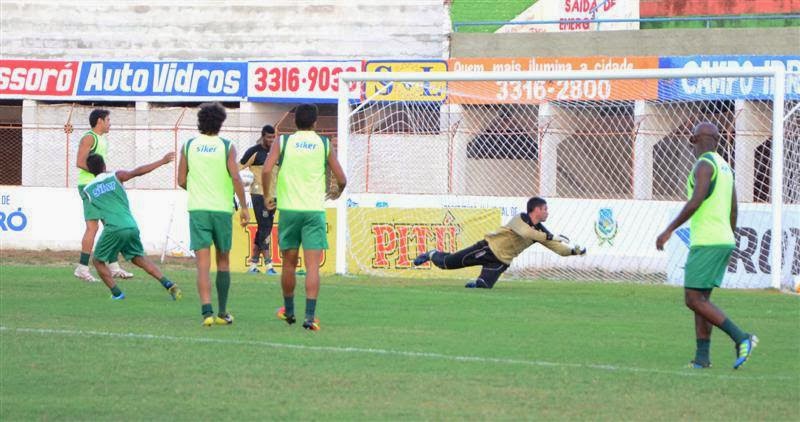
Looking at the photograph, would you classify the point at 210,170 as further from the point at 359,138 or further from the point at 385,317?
the point at 359,138

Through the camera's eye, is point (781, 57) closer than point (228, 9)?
Yes

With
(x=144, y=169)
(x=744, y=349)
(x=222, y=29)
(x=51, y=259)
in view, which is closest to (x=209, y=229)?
(x=144, y=169)

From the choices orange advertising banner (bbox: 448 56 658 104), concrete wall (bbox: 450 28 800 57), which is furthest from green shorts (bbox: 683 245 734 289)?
concrete wall (bbox: 450 28 800 57)

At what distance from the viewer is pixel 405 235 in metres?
20.6

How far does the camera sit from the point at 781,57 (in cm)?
2781

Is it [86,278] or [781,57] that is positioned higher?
[781,57]

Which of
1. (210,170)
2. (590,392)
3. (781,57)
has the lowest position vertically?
(590,392)

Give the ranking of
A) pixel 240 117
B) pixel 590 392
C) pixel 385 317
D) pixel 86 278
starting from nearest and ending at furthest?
pixel 590 392 < pixel 385 317 < pixel 86 278 < pixel 240 117

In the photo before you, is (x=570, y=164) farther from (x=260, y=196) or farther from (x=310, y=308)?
(x=310, y=308)

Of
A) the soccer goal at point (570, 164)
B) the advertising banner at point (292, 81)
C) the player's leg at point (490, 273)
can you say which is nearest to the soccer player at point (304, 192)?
the player's leg at point (490, 273)

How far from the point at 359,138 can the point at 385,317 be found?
48.0 ft

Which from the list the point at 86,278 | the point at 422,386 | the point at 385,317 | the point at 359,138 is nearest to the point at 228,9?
the point at 359,138

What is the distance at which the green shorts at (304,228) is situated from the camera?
12023 mm

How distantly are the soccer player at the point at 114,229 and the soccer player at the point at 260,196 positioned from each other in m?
3.84
